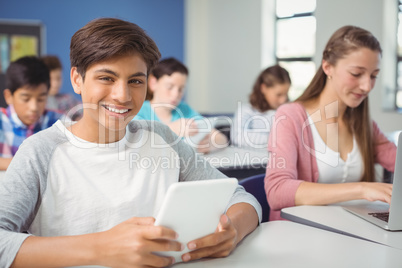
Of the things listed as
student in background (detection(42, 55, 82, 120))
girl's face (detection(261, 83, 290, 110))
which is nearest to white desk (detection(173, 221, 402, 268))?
girl's face (detection(261, 83, 290, 110))

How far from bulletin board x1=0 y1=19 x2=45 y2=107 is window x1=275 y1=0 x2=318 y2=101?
303 centimetres

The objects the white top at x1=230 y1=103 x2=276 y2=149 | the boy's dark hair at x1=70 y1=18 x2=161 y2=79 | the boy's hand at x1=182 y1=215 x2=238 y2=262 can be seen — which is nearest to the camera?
the boy's hand at x1=182 y1=215 x2=238 y2=262

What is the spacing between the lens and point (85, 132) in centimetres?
117

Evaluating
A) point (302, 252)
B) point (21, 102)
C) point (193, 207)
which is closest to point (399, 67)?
point (21, 102)

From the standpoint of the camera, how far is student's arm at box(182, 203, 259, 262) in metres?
0.93

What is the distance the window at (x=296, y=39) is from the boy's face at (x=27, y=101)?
3463 mm

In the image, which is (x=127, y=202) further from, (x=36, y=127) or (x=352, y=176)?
(x=36, y=127)

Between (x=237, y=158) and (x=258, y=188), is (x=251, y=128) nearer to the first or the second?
(x=237, y=158)

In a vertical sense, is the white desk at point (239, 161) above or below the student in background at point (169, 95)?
below

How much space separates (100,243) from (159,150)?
0.48m

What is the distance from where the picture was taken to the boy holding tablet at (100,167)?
3.26 ft

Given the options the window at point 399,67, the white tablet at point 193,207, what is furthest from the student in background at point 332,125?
the window at point 399,67

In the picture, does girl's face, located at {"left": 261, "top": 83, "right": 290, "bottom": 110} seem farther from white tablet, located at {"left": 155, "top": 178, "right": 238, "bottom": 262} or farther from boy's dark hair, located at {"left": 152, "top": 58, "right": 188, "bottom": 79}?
white tablet, located at {"left": 155, "top": 178, "right": 238, "bottom": 262}

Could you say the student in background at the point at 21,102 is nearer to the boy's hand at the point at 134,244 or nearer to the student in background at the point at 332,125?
the student in background at the point at 332,125
